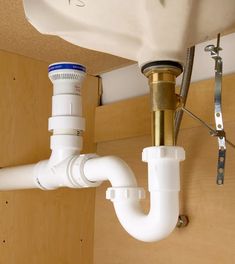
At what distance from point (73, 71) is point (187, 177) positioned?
336 mm

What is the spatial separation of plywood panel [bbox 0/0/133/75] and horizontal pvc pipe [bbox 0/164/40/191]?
283 mm

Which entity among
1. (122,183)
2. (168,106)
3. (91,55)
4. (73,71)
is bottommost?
(122,183)

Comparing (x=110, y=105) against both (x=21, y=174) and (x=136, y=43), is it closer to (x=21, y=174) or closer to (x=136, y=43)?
(x=21, y=174)

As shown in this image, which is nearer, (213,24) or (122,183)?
(213,24)

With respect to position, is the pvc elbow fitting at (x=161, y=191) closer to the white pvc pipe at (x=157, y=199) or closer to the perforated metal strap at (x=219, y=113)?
the white pvc pipe at (x=157, y=199)

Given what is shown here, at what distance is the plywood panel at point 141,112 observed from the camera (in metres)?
0.98

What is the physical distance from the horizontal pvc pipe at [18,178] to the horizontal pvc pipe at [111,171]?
18 cm

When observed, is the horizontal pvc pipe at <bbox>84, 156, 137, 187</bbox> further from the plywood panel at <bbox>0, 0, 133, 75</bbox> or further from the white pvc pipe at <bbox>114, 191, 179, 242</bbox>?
the plywood panel at <bbox>0, 0, 133, 75</bbox>

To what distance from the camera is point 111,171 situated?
856 millimetres

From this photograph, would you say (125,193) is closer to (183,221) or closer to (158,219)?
(158,219)

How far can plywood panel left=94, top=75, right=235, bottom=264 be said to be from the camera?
3.14 feet

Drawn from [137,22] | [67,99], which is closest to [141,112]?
[67,99]

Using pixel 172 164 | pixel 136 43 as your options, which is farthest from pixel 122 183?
pixel 136 43

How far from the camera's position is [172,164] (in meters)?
0.77
